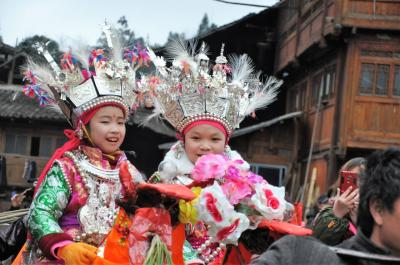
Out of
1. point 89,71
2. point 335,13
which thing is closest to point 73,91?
point 89,71

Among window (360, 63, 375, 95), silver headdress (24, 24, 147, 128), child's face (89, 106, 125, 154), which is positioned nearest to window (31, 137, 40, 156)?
window (360, 63, 375, 95)

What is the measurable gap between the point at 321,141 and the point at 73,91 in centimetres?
1497

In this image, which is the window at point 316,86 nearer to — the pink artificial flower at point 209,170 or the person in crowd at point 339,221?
the person in crowd at point 339,221

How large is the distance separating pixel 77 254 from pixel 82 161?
104cm

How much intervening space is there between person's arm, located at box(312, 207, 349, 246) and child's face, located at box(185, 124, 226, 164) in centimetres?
80

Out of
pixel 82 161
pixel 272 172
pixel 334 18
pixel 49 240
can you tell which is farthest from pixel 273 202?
pixel 272 172

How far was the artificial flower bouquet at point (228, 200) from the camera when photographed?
3.16 metres

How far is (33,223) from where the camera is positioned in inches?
168

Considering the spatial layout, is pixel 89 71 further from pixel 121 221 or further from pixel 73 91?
pixel 121 221

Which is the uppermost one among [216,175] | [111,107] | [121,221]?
[111,107]

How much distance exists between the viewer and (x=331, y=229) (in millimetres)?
4508

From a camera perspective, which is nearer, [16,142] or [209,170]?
[209,170]

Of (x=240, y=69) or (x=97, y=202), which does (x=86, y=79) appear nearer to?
(x=97, y=202)

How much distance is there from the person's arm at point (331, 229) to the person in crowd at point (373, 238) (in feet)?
5.77
